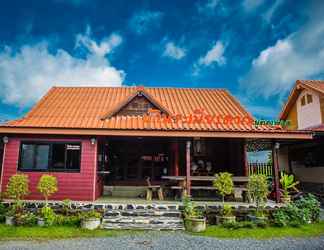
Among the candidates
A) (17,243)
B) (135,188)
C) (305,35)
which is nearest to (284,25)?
(305,35)

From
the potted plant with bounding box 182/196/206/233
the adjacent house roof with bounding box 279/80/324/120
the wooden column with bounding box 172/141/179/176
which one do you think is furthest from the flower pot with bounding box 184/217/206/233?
the adjacent house roof with bounding box 279/80/324/120

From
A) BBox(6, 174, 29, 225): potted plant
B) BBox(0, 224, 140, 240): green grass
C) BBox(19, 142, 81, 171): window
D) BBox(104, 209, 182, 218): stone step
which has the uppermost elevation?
BBox(19, 142, 81, 171): window

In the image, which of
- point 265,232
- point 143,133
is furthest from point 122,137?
point 265,232

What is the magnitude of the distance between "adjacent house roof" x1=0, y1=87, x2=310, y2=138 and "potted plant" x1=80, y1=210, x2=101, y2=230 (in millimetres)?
2946

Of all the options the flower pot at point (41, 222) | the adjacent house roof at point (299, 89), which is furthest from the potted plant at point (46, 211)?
the adjacent house roof at point (299, 89)

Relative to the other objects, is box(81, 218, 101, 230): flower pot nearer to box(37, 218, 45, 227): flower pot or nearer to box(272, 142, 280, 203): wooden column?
box(37, 218, 45, 227): flower pot

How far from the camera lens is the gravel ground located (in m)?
5.80

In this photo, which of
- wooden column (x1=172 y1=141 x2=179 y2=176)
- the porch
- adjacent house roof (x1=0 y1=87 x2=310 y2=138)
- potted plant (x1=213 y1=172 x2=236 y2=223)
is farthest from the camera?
the porch

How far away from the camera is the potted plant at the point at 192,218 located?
7.26 m

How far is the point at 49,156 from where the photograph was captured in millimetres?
9375

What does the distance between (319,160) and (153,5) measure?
37.8 ft

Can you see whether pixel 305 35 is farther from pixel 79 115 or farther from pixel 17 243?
pixel 17 243

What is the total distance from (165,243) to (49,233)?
3264 millimetres

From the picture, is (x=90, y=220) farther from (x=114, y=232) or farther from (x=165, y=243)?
(x=165, y=243)
